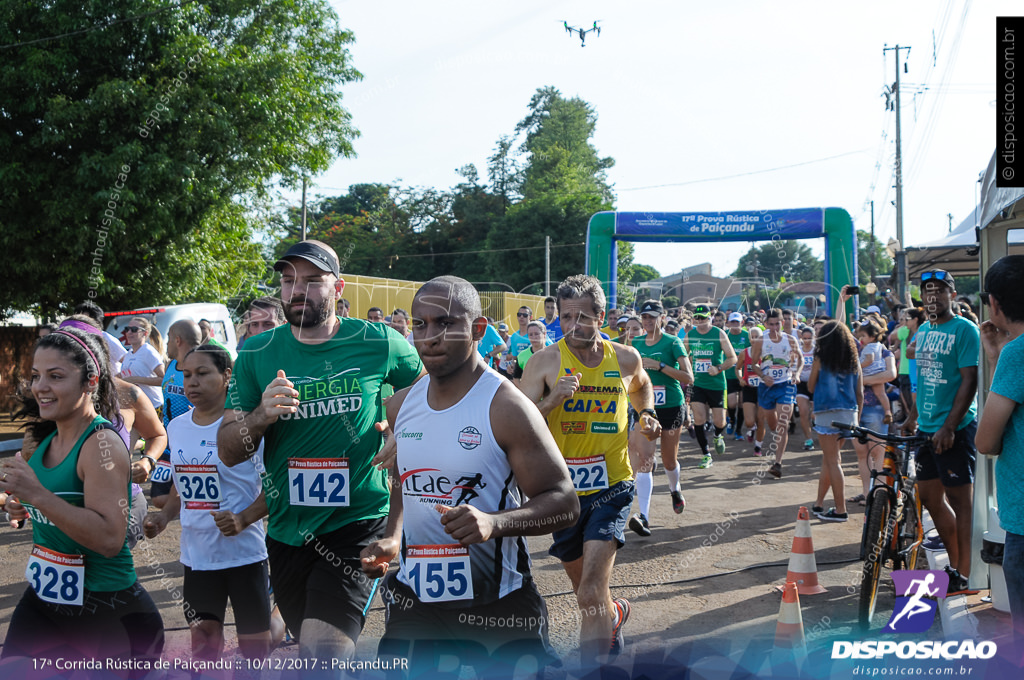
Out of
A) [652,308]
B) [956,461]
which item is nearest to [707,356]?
[652,308]

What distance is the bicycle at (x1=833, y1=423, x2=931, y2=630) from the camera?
15.4 ft

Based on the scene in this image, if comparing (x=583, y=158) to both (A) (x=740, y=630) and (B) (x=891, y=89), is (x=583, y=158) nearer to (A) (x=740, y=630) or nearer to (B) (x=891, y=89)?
(B) (x=891, y=89)

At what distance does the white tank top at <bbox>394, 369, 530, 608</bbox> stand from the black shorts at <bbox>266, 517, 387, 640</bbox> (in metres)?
0.56

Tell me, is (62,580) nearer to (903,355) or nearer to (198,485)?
(198,485)

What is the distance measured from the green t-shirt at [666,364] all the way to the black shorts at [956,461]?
3.28 metres

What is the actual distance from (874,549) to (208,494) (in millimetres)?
3786

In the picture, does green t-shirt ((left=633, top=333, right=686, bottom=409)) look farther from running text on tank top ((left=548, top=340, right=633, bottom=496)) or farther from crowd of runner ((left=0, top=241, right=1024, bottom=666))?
running text on tank top ((left=548, top=340, right=633, bottom=496))

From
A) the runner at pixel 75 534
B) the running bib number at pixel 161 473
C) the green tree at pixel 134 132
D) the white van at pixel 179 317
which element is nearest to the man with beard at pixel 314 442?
the runner at pixel 75 534

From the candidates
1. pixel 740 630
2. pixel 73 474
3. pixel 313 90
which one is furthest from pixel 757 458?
pixel 313 90

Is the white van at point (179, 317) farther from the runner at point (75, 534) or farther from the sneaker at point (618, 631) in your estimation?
the runner at point (75, 534)

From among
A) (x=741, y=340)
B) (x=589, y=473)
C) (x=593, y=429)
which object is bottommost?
(x=589, y=473)

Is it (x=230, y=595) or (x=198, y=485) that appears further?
(x=198, y=485)

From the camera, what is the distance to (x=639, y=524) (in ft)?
22.8

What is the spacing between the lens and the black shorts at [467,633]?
8.31 ft
